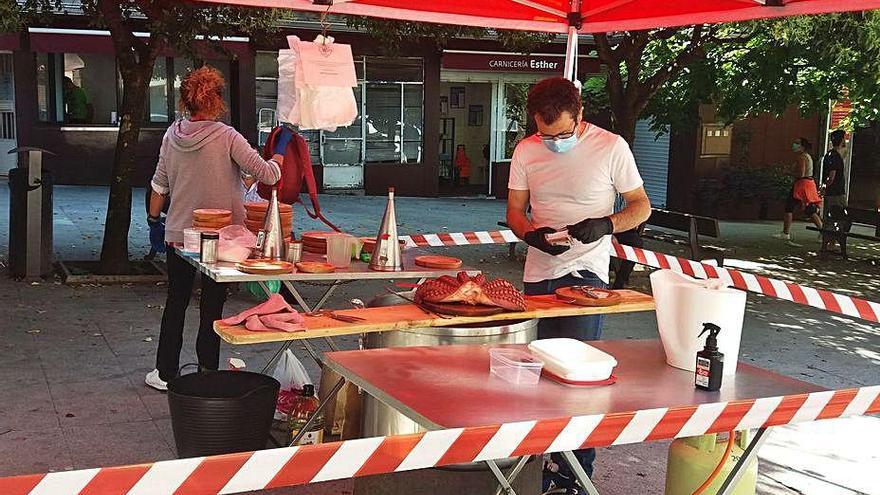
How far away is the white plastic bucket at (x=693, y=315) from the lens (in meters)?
3.50

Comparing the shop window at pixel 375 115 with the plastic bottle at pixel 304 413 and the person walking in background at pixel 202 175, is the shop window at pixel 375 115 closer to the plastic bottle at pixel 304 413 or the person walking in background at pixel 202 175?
the person walking in background at pixel 202 175

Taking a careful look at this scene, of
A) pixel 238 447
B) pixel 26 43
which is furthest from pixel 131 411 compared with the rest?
pixel 26 43

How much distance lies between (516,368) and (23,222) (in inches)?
334

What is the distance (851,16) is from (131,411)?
876 cm

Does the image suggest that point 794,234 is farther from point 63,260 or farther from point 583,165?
point 583,165

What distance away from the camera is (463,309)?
4426mm

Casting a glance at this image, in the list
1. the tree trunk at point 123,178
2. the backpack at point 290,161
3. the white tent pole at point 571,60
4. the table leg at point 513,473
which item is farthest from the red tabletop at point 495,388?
the tree trunk at point 123,178

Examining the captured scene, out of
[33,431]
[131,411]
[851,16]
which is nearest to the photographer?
[33,431]

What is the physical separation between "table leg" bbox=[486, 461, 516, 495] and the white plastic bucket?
78 cm

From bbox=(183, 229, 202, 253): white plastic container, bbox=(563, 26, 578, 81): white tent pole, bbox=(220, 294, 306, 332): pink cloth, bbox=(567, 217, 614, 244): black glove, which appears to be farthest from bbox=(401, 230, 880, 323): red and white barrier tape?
bbox=(220, 294, 306, 332): pink cloth

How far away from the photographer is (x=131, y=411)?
6234mm

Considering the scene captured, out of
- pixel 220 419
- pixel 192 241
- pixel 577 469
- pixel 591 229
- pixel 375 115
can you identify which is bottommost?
pixel 220 419

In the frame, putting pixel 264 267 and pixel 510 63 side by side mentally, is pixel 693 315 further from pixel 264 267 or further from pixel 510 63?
pixel 510 63

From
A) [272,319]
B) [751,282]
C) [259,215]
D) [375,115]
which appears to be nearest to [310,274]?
[259,215]
